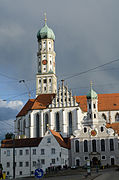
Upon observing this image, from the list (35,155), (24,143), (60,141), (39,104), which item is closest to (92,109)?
(60,141)

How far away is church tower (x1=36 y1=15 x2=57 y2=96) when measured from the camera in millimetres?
89875

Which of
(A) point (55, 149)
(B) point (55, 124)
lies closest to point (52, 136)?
(A) point (55, 149)

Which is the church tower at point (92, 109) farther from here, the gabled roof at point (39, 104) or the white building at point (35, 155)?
the white building at point (35, 155)

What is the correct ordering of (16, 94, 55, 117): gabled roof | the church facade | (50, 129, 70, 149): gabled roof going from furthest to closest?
(16, 94, 55, 117): gabled roof < the church facade < (50, 129, 70, 149): gabled roof

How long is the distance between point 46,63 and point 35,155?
39896 mm

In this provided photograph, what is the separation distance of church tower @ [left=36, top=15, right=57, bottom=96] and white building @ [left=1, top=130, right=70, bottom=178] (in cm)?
2909

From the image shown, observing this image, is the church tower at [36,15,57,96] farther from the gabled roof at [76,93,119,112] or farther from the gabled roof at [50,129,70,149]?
the gabled roof at [50,129,70,149]

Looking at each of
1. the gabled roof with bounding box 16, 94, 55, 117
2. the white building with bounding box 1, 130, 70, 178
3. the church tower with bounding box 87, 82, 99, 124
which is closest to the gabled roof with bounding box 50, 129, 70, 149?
the white building with bounding box 1, 130, 70, 178

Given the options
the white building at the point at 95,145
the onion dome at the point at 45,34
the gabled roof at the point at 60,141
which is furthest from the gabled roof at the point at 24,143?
the onion dome at the point at 45,34

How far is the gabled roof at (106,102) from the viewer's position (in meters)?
79.3

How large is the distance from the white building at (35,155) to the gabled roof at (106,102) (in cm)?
2087

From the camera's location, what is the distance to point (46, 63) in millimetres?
93500

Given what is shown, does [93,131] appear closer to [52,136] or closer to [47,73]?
[52,136]

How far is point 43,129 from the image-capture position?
7238cm
